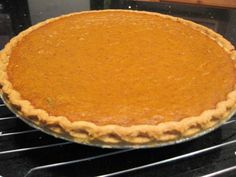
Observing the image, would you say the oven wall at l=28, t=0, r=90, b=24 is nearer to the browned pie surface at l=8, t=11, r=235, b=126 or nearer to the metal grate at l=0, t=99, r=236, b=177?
the browned pie surface at l=8, t=11, r=235, b=126

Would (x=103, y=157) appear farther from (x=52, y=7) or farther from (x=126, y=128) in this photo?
(x=52, y=7)

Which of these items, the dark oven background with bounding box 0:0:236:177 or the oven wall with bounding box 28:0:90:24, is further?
the oven wall with bounding box 28:0:90:24

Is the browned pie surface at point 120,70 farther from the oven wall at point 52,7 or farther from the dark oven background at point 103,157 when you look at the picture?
the oven wall at point 52,7

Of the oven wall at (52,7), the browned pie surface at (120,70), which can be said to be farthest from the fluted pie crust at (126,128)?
the oven wall at (52,7)

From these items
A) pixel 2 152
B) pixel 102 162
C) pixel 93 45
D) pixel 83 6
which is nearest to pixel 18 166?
pixel 2 152

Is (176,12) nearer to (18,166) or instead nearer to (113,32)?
(113,32)

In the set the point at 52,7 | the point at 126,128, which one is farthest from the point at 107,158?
the point at 52,7

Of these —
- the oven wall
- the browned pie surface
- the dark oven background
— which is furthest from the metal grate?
the oven wall
